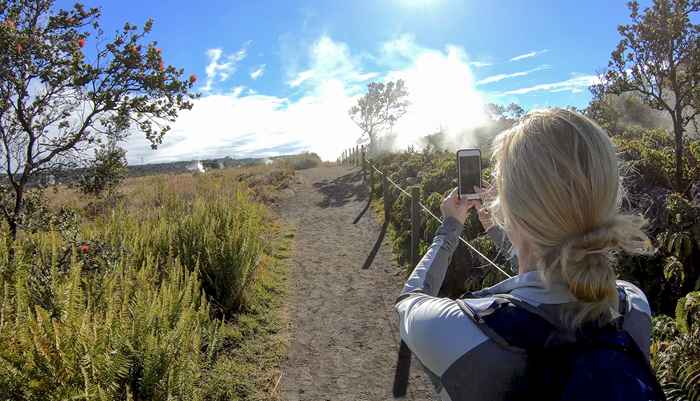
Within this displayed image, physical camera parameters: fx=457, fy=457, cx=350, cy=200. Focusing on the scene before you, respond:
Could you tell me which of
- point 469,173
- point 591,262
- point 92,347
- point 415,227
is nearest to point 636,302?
point 591,262

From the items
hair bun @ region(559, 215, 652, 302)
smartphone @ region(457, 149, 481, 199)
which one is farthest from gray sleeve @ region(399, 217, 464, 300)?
hair bun @ region(559, 215, 652, 302)

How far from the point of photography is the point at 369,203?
12828 mm

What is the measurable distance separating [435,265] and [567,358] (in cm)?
62

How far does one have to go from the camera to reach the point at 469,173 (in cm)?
193

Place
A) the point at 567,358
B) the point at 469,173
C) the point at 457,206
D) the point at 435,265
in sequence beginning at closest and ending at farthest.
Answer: the point at 567,358, the point at 435,265, the point at 457,206, the point at 469,173

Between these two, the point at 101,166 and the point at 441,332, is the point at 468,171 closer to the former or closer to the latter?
the point at 441,332

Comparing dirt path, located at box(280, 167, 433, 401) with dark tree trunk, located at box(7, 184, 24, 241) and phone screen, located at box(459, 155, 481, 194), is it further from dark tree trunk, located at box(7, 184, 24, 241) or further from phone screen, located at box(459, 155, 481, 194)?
dark tree trunk, located at box(7, 184, 24, 241)

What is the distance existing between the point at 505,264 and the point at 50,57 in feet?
18.6

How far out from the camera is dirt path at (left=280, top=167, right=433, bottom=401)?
4.09 meters

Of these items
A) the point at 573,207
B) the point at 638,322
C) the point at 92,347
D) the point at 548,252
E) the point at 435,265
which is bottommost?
the point at 92,347

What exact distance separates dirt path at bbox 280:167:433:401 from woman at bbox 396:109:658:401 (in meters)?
3.13

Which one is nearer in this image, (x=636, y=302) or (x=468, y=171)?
(x=636, y=302)

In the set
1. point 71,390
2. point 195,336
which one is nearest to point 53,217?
point 195,336

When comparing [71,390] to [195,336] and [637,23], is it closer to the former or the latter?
[195,336]
